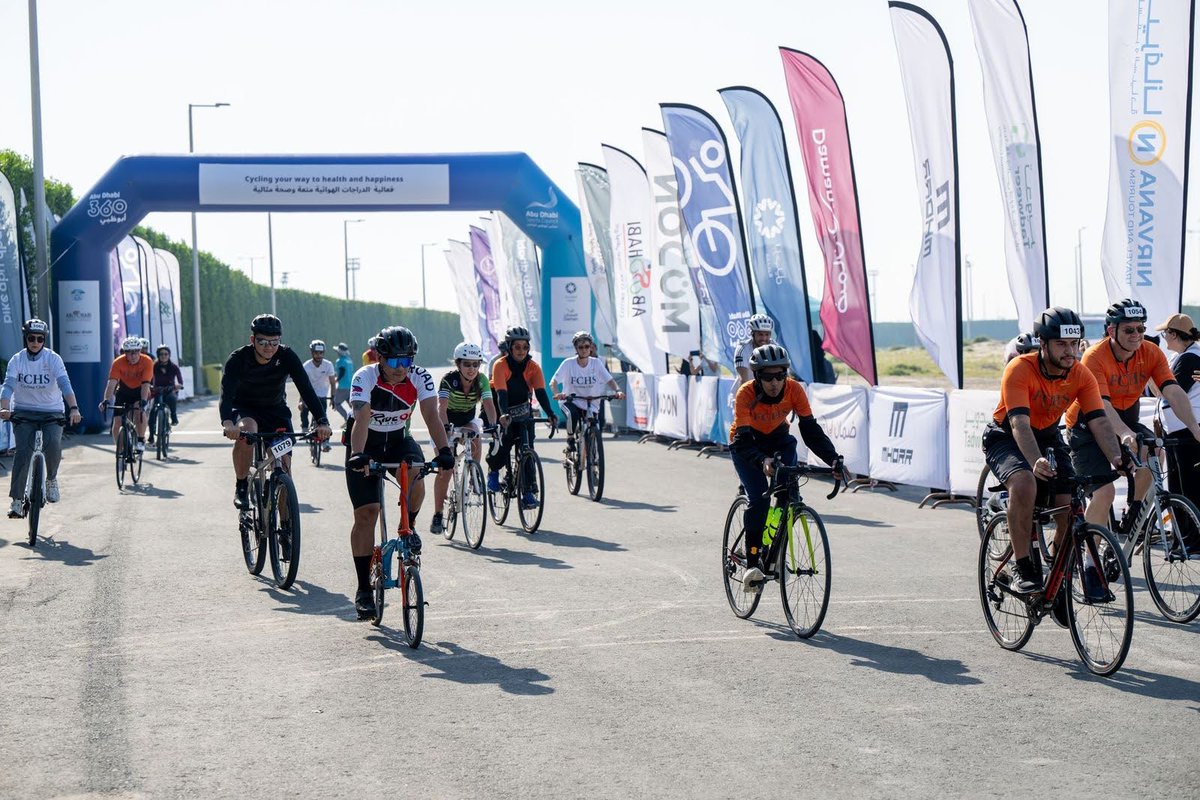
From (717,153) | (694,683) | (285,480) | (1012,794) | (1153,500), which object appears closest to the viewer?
(1012,794)

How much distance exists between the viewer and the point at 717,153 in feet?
74.7

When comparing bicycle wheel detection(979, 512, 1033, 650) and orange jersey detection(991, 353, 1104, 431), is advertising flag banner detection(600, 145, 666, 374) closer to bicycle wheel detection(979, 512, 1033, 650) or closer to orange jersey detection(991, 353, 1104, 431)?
bicycle wheel detection(979, 512, 1033, 650)

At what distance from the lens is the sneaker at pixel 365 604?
28.1ft

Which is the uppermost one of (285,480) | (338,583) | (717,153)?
(717,153)

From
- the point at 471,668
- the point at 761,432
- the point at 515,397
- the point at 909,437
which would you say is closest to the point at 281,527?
the point at 471,668

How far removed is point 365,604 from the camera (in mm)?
8562

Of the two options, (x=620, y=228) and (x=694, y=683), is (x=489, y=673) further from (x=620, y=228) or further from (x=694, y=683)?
(x=620, y=228)

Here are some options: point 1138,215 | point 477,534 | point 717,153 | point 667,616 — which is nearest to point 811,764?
point 667,616

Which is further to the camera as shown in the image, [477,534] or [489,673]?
[477,534]

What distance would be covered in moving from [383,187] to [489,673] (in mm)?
23386

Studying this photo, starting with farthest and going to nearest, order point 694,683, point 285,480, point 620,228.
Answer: point 620,228 < point 285,480 < point 694,683

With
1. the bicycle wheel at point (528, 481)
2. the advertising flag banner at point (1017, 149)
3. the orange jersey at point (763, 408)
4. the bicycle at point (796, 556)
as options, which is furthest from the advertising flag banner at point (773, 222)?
the bicycle at point (796, 556)

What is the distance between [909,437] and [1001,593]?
8661mm

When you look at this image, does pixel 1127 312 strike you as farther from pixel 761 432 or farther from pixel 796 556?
pixel 796 556
